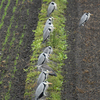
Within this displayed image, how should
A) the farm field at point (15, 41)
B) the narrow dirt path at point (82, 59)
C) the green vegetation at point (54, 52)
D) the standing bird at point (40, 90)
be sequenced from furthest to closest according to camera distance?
the farm field at point (15, 41) < the narrow dirt path at point (82, 59) < the green vegetation at point (54, 52) < the standing bird at point (40, 90)

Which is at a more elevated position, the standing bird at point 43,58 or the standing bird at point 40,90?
the standing bird at point 43,58

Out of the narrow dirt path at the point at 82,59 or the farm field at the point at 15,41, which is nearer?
the narrow dirt path at the point at 82,59

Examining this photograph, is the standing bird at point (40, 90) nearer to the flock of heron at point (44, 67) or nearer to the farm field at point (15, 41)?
the flock of heron at point (44, 67)

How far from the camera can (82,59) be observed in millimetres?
9219

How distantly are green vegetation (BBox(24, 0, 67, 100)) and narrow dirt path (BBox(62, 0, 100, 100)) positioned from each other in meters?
0.29

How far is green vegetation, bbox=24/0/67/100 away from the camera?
25.3 ft

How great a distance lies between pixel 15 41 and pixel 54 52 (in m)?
2.38

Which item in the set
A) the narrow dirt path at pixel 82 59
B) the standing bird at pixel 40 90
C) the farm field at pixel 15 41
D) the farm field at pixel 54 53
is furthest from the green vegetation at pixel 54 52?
the standing bird at pixel 40 90

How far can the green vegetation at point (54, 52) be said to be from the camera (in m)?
7.72

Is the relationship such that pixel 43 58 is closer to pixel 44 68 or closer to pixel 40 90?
pixel 44 68

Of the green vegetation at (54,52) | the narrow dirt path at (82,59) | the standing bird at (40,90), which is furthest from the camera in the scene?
the narrow dirt path at (82,59)

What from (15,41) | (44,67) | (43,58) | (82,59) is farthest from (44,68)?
(15,41)

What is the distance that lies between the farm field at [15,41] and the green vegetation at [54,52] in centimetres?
41

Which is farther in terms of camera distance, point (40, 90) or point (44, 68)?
point (44, 68)
